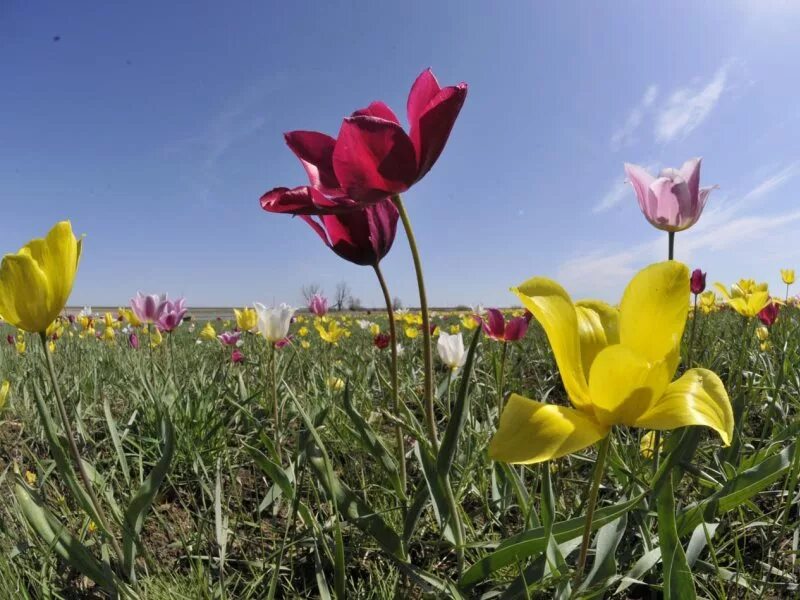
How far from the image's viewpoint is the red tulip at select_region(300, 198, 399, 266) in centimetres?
96

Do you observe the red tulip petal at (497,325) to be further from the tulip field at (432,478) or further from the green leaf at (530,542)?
the green leaf at (530,542)

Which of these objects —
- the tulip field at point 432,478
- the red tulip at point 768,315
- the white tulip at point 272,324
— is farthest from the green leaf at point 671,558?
the red tulip at point 768,315

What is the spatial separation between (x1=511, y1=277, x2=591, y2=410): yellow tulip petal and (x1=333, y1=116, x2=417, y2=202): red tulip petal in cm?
28

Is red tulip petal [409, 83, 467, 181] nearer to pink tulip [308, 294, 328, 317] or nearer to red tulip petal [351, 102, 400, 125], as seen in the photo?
red tulip petal [351, 102, 400, 125]

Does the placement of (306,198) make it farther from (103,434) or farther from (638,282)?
(103,434)

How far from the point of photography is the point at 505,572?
3.43ft

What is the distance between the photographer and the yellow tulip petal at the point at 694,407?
55 cm


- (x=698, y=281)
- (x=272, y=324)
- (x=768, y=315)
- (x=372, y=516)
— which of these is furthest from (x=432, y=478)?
(x=768, y=315)

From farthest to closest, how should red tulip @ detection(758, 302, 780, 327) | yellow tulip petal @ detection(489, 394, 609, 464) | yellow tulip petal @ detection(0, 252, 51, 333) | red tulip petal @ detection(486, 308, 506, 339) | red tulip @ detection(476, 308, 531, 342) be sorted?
red tulip @ detection(758, 302, 780, 327) < red tulip petal @ detection(486, 308, 506, 339) < red tulip @ detection(476, 308, 531, 342) < yellow tulip petal @ detection(0, 252, 51, 333) < yellow tulip petal @ detection(489, 394, 609, 464)

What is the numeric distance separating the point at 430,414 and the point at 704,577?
0.67 meters

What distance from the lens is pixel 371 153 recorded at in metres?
0.76

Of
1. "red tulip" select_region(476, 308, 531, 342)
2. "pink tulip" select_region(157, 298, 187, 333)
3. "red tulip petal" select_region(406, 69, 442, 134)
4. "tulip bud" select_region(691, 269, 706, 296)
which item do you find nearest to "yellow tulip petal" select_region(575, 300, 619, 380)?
"red tulip petal" select_region(406, 69, 442, 134)

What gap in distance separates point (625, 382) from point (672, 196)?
3.52 ft

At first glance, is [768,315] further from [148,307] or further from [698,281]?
[148,307]
